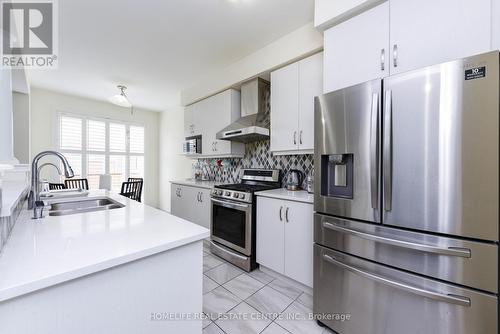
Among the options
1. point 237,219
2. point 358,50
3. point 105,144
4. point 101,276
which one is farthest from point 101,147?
point 358,50

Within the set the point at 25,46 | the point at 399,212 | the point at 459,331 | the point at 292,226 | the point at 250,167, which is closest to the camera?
the point at 459,331

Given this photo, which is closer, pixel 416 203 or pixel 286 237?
pixel 416 203

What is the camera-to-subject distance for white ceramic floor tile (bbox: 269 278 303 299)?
1.91m

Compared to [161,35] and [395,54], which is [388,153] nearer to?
[395,54]

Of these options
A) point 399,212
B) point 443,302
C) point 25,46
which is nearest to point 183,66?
point 25,46

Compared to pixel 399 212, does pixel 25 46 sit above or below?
above

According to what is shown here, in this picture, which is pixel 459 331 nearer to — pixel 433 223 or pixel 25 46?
pixel 433 223

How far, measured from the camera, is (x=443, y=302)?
1.02 meters

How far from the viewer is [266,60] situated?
2467mm

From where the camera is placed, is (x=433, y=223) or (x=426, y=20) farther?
(x=426, y=20)

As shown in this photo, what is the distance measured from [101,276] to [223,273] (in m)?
1.73

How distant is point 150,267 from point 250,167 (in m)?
2.45

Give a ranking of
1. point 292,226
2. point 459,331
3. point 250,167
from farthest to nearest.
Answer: point 250,167
point 292,226
point 459,331

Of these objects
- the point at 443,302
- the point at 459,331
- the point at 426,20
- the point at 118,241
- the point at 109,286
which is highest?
the point at 426,20
